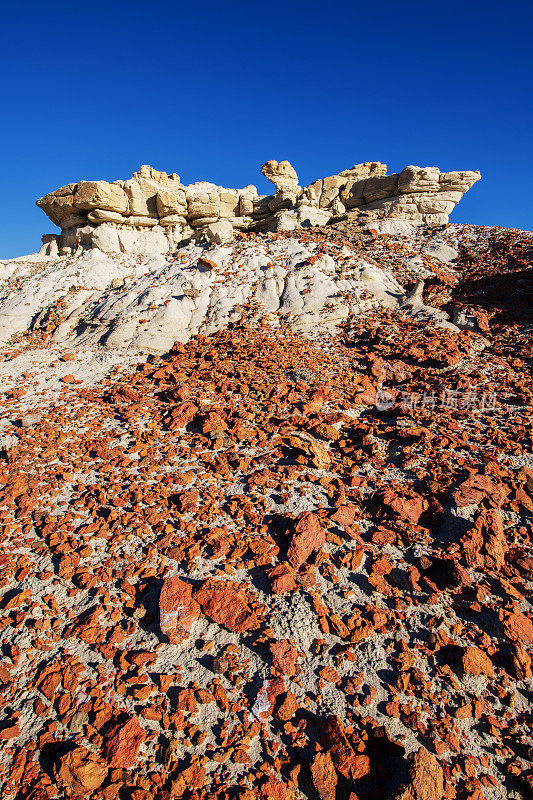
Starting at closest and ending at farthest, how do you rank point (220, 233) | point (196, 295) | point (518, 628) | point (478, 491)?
point (518, 628) → point (478, 491) → point (196, 295) → point (220, 233)

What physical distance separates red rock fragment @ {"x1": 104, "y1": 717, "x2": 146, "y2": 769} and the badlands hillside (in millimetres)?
14

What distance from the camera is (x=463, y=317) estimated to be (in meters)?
11.4

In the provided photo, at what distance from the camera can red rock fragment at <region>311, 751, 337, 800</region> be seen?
3000 millimetres

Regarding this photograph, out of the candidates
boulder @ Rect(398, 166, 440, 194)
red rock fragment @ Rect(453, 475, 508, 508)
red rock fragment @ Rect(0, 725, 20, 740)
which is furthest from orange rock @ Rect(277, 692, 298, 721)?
boulder @ Rect(398, 166, 440, 194)

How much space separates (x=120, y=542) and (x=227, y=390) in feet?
13.7

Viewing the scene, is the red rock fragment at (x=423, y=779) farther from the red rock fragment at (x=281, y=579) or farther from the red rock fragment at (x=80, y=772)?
the red rock fragment at (x=80, y=772)

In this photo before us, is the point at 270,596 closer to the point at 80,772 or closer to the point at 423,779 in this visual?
the point at 423,779

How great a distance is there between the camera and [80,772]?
3033 millimetres

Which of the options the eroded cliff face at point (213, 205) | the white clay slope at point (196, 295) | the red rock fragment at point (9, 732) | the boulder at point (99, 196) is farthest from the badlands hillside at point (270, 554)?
the boulder at point (99, 196)

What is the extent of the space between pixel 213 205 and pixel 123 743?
24879 millimetres

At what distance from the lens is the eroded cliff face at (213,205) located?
64.4ft

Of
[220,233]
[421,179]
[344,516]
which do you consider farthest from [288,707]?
[421,179]

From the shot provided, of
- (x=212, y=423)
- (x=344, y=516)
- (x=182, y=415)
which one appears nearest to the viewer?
(x=344, y=516)

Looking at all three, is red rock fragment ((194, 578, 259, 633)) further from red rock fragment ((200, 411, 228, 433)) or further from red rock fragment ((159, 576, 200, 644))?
red rock fragment ((200, 411, 228, 433))
